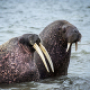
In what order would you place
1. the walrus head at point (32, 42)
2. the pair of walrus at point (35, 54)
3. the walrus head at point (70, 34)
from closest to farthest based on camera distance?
the walrus head at point (32, 42)
the pair of walrus at point (35, 54)
the walrus head at point (70, 34)

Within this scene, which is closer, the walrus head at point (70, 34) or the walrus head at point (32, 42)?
the walrus head at point (32, 42)

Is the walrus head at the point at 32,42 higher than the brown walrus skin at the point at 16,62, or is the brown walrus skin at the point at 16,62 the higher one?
the walrus head at the point at 32,42

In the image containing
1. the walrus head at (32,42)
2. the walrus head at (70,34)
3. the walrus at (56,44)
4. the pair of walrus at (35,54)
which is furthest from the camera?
the walrus at (56,44)

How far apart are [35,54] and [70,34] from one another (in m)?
0.85

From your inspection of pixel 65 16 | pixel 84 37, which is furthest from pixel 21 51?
pixel 65 16

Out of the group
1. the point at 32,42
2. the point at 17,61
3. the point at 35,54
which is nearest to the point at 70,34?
the point at 35,54

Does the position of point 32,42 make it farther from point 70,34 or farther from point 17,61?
point 70,34

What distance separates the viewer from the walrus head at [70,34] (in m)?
5.78

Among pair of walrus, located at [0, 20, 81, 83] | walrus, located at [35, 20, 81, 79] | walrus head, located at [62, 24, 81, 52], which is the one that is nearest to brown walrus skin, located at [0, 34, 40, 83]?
pair of walrus, located at [0, 20, 81, 83]

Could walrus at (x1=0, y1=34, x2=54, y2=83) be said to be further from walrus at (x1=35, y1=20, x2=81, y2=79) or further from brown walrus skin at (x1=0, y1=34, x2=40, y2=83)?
walrus at (x1=35, y1=20, x2=81, y2=79)

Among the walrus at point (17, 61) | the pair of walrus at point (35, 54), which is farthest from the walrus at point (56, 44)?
the walrus at point (17, 61)

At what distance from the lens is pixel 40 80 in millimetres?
6043

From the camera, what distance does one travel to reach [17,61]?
5.50m

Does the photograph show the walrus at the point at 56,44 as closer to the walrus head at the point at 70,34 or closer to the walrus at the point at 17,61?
the walrus head at the point at 70,34
